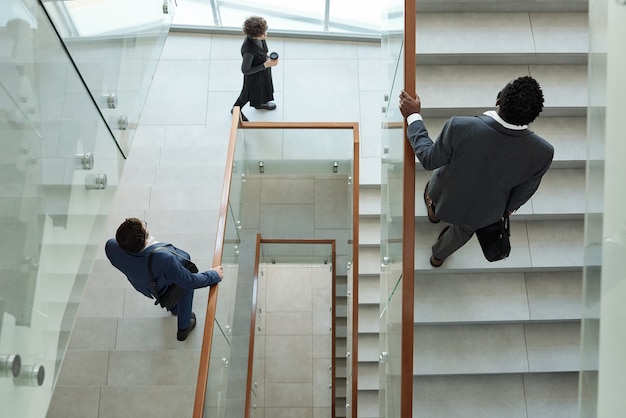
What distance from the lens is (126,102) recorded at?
5.14m

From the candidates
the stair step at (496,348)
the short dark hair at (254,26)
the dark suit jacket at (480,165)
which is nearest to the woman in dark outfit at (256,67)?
the short dark hair at (254,26)

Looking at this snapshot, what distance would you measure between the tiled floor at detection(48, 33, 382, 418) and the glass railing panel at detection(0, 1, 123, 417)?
1252mm

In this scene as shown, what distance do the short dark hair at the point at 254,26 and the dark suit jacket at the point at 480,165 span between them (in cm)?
353

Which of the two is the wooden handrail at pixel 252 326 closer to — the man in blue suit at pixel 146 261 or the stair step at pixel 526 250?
the man in blue suit at pixel 146 261

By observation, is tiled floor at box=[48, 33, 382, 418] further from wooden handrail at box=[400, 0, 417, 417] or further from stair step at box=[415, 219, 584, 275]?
wooden handrail at box=[400, 0, 417, 417]

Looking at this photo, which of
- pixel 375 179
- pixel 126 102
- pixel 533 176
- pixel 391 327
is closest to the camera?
pixel 533 176

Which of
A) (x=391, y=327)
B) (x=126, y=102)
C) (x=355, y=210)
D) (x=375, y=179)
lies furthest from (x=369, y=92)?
(x=391, y=327)

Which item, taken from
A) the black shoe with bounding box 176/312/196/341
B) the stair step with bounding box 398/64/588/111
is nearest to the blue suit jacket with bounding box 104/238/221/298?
the black shoe with bounding box 176/312/196/341

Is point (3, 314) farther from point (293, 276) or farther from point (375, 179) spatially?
point (293, 276)

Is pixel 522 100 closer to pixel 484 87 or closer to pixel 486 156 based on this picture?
pixel 486 156

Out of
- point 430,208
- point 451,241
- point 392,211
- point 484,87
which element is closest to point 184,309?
point 392,211

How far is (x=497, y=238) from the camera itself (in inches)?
132

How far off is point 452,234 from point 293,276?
20.2ft

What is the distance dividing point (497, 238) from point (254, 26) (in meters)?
3.89
